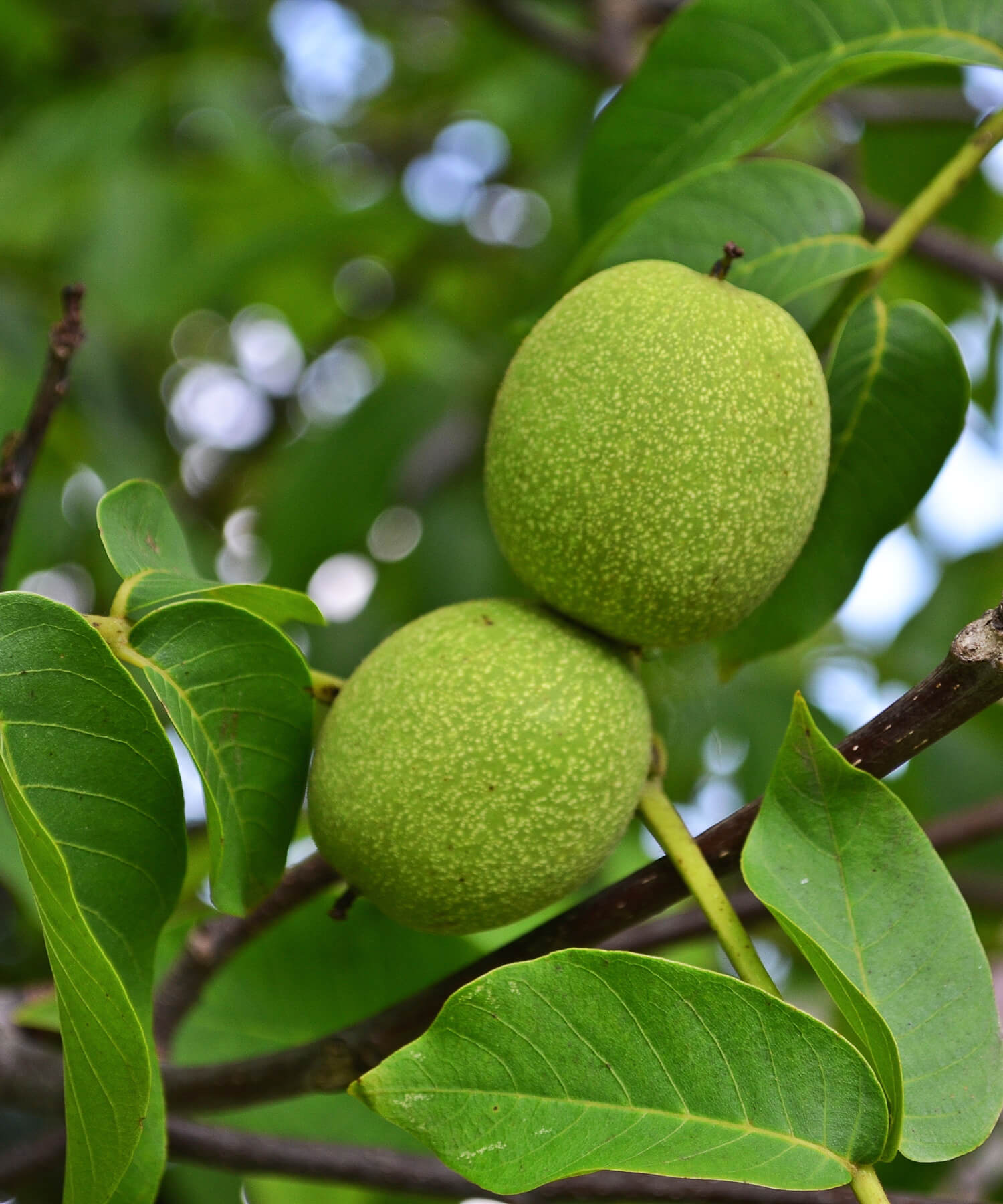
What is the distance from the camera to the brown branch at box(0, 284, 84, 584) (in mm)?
837

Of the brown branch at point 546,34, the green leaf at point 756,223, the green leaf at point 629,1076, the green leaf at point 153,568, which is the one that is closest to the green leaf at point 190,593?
the green leaf at point 153,568

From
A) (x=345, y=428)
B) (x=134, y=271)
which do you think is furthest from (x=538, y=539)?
(x=134, y=271)

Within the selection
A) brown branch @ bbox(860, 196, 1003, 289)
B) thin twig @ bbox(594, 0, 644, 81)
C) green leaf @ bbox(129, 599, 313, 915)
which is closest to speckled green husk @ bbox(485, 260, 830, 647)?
green leaf @ bbox(129, 599, 313, 915)

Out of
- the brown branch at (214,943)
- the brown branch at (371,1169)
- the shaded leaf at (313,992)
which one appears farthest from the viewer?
the shaded leaf at (313,992)

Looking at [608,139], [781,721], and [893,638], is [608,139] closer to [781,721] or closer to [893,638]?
[781,721]

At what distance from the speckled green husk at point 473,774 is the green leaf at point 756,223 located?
30cm

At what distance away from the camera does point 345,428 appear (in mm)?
1820

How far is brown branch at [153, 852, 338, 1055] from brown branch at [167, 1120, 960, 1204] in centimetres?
9

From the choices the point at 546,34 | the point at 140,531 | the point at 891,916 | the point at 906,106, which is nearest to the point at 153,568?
the point at 140,531

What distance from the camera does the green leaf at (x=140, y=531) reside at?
71 cm

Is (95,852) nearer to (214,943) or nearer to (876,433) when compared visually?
(214,943)

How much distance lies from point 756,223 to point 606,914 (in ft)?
1.59

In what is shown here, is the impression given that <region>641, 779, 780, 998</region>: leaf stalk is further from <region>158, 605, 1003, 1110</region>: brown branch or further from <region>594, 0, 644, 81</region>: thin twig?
<region>594, 0, 644, 81</region>: thin twig

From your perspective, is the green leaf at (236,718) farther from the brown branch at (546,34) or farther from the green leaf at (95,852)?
the brown branch at (546,34)
